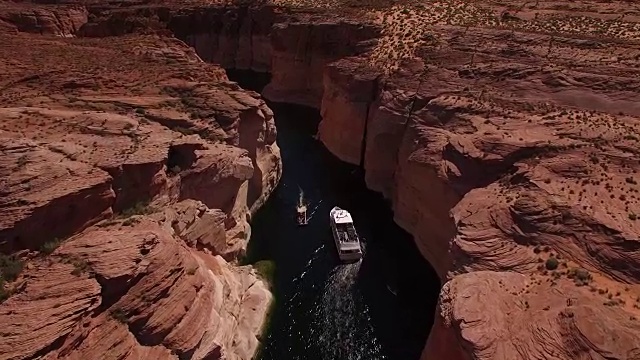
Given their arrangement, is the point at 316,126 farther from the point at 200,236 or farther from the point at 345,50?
the point at 200,236

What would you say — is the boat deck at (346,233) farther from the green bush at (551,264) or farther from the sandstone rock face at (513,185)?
the green bush at (551,264)

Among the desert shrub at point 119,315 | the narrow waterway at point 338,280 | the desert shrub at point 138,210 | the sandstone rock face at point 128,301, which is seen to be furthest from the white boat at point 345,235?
the desert shrub at point 119,315

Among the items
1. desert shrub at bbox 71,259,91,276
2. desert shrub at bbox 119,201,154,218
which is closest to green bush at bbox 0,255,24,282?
desert shrub at bbox 71,259,91,276

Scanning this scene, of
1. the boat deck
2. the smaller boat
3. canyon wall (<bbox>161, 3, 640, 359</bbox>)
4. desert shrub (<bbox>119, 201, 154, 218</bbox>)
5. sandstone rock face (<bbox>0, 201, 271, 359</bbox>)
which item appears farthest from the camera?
the smaller boat

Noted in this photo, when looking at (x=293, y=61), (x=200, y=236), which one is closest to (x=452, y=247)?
(x=200, y=236)

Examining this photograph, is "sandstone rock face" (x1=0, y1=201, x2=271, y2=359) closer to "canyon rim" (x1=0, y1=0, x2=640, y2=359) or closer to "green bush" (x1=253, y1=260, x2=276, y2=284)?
"canyon rim" (x1=0, y1=0, x2=640, y2=359)
